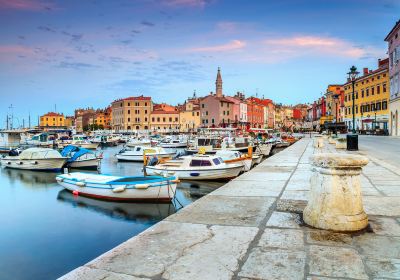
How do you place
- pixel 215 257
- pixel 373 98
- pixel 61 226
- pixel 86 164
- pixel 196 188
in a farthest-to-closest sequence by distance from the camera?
1. pixel 373 98
2. pixel 86 164
3. pixel 196 188
4. pixel 61 226
5. pixel 215 257

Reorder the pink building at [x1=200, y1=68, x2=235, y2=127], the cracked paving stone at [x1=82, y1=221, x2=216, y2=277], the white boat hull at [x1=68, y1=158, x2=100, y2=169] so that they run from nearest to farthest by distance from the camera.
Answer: the cracked paving stone at [x1=82, y1=221, x2=216, y2=277]
the white boat hull at [x1=68, y1=158, x2=100, y2=169]
the pink building at [x1=200, y1=68, x2=235, y2=127]

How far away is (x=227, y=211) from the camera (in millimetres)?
6652

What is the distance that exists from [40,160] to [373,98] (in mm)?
60158

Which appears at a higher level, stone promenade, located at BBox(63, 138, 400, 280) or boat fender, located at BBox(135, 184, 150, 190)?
stone promenade, located at BBox(63, 138, 400, 280)

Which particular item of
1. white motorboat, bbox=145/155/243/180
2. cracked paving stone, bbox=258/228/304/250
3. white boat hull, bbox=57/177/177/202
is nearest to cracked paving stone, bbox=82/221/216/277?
cracked paving stone, bbox=258/228/304/250

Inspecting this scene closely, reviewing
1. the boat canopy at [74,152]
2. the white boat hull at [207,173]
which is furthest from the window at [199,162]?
the boat canopy at [74,152]

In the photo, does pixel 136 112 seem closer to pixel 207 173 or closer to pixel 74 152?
pixel 74 152

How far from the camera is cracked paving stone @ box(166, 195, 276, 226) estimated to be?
5922 millimetres

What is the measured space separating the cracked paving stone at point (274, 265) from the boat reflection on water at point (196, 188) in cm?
1401

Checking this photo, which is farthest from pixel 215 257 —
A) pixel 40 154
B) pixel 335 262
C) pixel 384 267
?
pixel 40 154

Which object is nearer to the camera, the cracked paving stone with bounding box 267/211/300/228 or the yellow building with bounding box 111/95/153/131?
the cracked paving stone with bounding box 267/211/300/228

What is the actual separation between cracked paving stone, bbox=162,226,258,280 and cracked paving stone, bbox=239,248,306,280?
0.52 ft

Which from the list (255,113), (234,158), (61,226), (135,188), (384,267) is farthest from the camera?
(255,113)

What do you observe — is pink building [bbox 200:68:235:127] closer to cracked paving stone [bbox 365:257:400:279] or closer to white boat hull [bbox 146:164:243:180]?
white boat hull [bbox 146:164:243:180]
